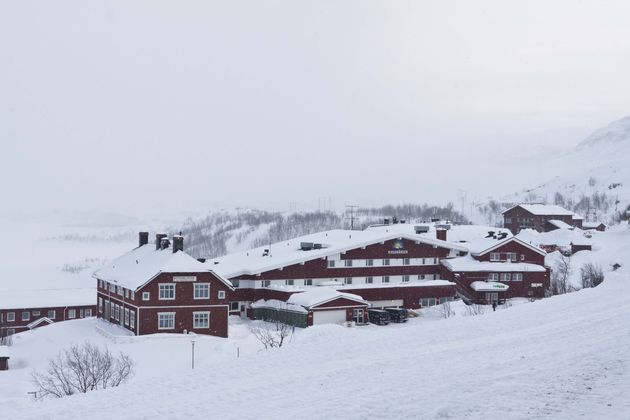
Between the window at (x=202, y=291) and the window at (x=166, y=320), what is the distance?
6.53 feet

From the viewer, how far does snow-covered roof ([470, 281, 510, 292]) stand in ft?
185

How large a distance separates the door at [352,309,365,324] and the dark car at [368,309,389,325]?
44.3 inches

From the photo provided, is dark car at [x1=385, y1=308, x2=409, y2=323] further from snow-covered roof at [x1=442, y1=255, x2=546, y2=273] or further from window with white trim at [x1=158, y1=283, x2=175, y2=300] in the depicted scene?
window with white trim at [x1=158, y1=283, x2=175, y2=300]

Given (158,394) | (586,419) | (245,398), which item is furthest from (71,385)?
(586,419)

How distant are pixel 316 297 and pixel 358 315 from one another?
11.8ft

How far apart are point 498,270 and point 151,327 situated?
96.9 feet

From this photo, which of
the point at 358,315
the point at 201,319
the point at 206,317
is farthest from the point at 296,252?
the point at 201,319

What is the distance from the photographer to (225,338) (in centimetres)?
4416

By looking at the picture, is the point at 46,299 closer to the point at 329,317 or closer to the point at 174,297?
the point at 174,297

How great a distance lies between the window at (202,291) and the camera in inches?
1781

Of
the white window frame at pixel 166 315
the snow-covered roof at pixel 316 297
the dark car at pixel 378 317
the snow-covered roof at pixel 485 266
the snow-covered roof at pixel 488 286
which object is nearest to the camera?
the white window frame at pixel 166 315

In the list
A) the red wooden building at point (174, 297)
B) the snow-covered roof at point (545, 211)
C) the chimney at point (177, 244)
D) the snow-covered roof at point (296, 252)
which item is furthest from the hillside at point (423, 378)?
the snow-covered roof at point (545, 211)

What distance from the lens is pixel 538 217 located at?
120 metres

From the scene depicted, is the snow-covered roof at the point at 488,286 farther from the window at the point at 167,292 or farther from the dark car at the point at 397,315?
the window at the point at 167,292
